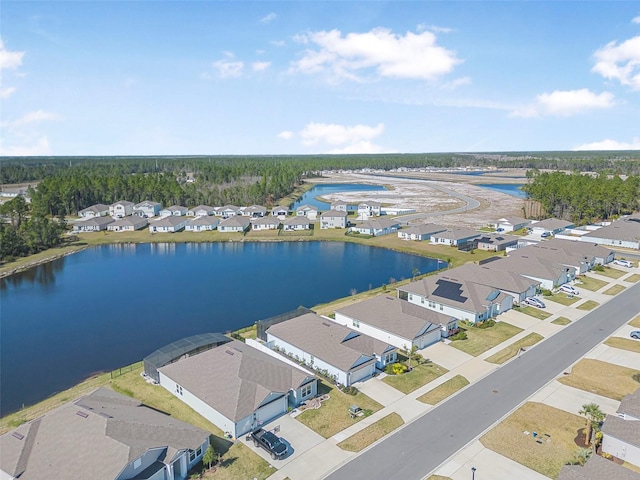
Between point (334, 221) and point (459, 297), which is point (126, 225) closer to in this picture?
point (334, 221)

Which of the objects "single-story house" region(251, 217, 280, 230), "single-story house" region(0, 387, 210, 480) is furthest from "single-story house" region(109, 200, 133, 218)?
"single-story house" region(0, 387, 210, 480)

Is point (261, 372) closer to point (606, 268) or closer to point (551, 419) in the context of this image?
point (551, 419)

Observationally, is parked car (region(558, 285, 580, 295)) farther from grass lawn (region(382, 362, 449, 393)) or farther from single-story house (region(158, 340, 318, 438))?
single-story house (region(158, 340, 318, 438))

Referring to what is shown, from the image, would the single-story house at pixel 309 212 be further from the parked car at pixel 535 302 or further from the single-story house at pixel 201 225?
the parked car at pixel 535 302

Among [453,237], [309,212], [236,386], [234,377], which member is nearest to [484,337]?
[234,377]

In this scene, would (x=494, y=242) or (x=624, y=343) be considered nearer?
(x=624, y=343)
